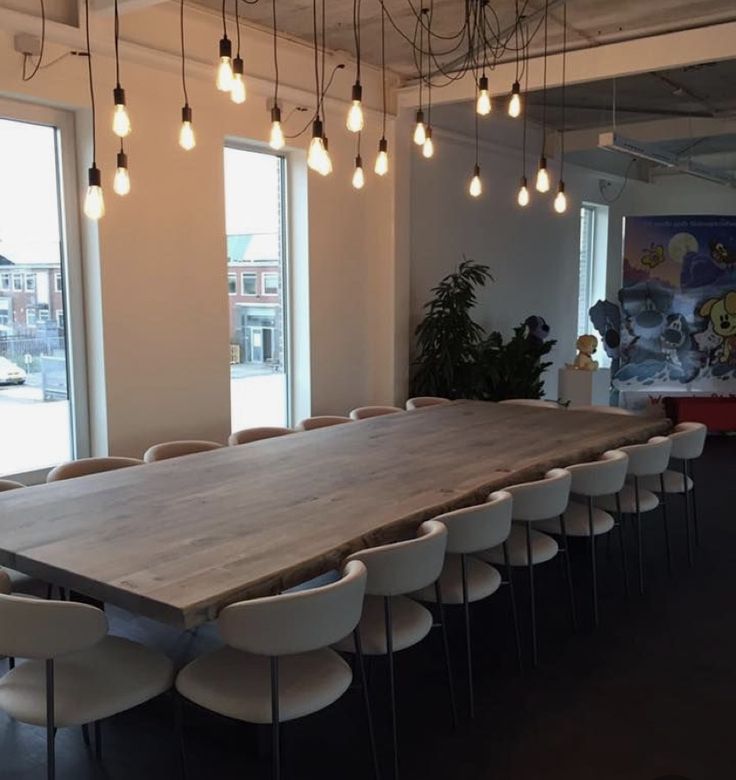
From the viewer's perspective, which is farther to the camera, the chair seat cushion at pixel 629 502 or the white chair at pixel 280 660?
the chair seat cushion at pixel 629 502

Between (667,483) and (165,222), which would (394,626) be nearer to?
(667,483)

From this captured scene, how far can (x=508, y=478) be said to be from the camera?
3480mm

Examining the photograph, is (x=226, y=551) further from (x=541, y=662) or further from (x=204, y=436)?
(x=204, y=436)

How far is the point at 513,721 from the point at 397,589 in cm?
84

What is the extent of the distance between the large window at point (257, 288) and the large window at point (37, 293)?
1.29m

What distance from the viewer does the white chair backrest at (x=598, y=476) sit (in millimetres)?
3695

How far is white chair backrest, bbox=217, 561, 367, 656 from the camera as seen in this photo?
2127 millimetres

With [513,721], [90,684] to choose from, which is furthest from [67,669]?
[513,721]

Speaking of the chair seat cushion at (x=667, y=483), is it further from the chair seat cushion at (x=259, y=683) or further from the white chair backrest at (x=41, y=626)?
the white chair backrest at (x=41, y=626)

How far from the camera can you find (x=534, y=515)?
3.36m

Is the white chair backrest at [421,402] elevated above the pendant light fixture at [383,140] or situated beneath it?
situated beneath

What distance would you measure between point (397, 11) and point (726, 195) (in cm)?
791

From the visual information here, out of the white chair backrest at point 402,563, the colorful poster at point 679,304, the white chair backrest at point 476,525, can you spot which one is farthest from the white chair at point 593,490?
the colorful poster at point 679,304

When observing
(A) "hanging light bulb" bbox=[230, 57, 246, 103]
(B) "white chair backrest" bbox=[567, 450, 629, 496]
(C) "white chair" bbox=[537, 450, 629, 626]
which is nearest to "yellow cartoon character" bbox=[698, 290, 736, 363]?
(C) "white chair" bbox=[537, 450, 629, 626]
